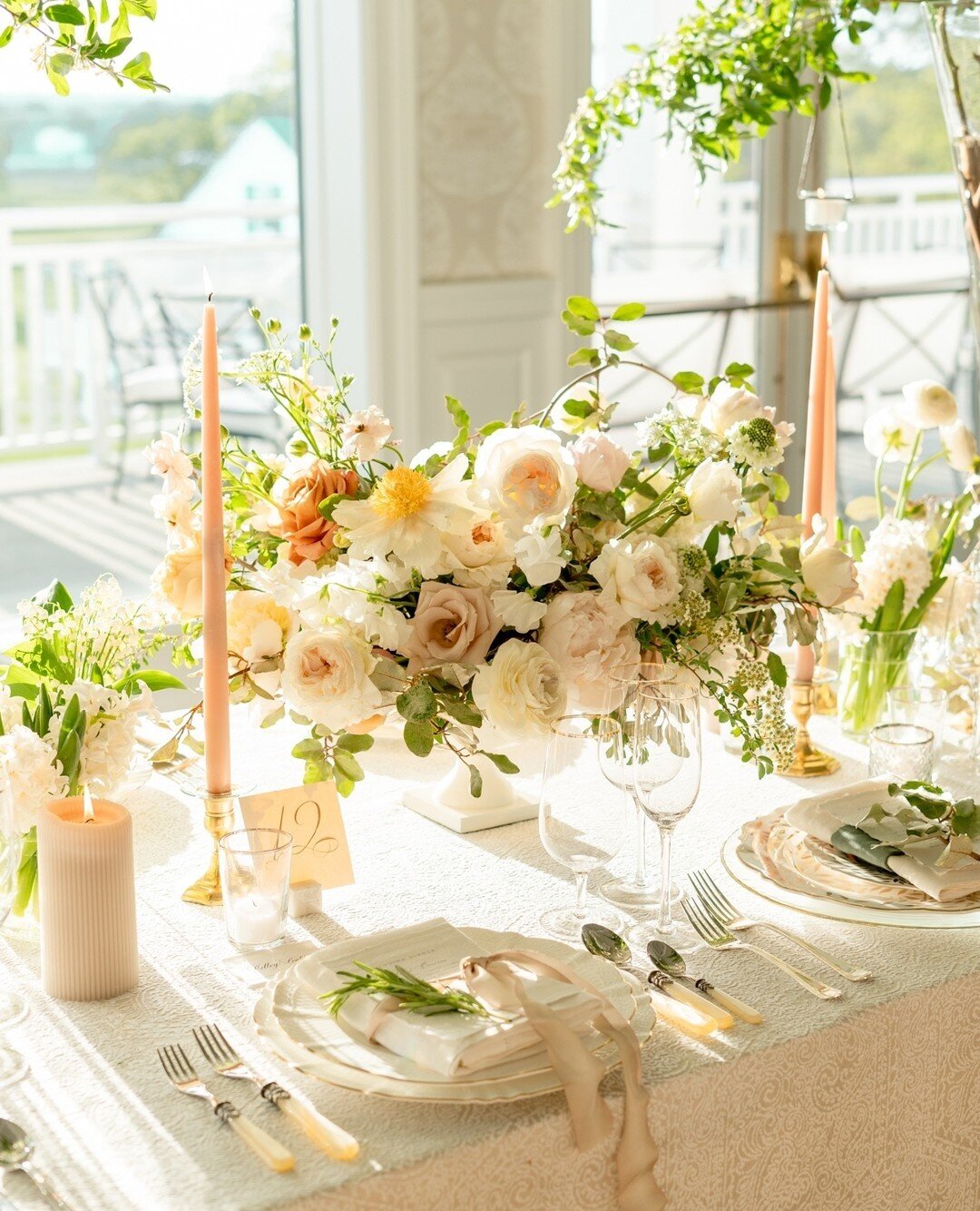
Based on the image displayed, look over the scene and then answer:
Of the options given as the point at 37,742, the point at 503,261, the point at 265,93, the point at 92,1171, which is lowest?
the point at 92,1171

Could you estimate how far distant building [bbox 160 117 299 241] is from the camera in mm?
3666

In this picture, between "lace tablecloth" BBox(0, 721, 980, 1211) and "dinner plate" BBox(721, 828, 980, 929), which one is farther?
"dinner plate" BBox(721, 828, 980, 929)

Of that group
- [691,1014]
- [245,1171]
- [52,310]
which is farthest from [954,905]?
[52,310]

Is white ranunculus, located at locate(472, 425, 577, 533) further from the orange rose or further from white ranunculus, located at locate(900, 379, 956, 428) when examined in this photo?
white ranunculus, located at locate(900, 379, 956, 428)

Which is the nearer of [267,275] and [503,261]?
[503,261]

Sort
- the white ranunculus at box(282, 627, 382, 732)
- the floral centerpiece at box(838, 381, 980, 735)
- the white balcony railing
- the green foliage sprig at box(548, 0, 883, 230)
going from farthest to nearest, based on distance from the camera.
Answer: the white balcony railing, the green foliage sprig at box(548, 0, 883, 230), the floral centerpiece at box(838, 381, 980, 735), the white ranunculus at box(282, 627, 382, 732)

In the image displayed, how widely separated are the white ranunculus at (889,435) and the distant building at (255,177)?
1.97m

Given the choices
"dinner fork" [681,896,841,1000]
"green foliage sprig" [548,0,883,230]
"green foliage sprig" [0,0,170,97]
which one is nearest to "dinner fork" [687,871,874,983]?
"dinner fork" [681,896,841,1000]

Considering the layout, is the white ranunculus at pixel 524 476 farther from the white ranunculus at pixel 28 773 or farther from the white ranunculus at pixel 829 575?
the white ranunculus at pixel 28 773

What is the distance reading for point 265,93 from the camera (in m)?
3.69

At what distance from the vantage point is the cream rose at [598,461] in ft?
4.16

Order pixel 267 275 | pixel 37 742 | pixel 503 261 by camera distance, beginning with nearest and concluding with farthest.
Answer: pixel 37 742 < pixel 503 261 < pixel 267 275

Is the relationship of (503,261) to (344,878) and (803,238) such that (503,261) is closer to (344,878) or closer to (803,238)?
(803,238)

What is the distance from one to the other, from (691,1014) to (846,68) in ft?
11.6
